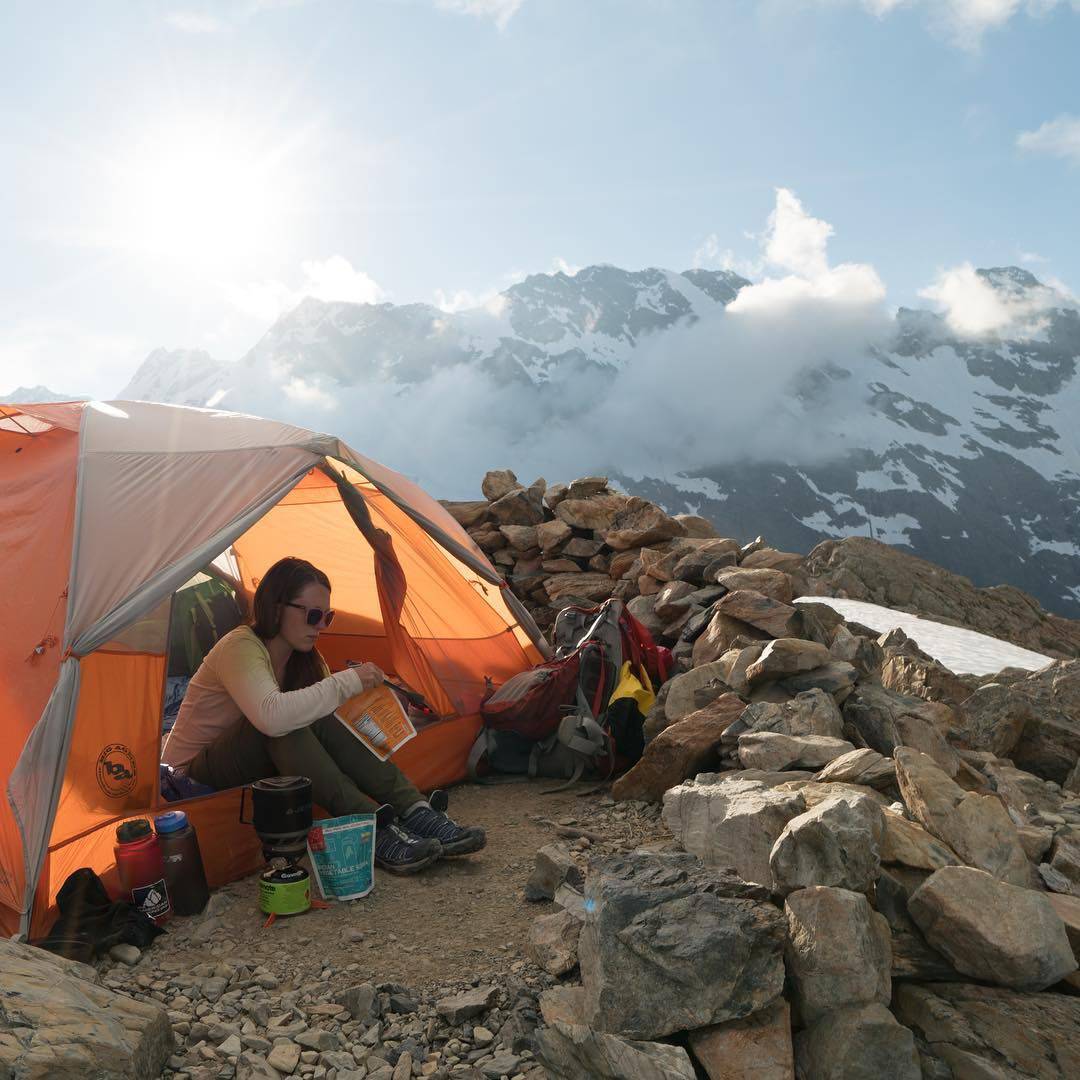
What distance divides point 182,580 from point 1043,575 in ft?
701

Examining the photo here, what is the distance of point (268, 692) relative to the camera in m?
4.46

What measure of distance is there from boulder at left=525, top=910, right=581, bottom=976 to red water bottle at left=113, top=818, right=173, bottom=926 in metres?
1.75

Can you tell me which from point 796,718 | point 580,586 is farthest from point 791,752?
point 580,586

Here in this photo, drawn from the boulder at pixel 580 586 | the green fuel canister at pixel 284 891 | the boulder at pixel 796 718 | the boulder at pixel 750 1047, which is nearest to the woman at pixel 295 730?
the green fuel canister at pixel 284 891

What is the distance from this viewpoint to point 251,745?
464cm

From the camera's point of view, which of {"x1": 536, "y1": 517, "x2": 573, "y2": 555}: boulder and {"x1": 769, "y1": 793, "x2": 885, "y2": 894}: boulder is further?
{"x1": 536, "y1": 517, "x2": 573, "y2": 555}: boulder

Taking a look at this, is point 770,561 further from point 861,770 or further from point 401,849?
point 401,849

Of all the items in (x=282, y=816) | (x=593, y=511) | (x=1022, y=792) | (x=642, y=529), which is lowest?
(x=282, y=816)

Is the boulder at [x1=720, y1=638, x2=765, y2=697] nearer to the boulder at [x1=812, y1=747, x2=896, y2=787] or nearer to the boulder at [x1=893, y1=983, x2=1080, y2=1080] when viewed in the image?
the boulder at [x1=812, y1=747, x2=896, y2=787]

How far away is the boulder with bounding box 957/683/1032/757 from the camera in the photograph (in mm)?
5984

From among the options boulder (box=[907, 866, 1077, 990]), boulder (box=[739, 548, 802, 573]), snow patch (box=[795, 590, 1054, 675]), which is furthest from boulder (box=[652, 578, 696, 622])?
boulder (box=[907, 866, 1077, 990])

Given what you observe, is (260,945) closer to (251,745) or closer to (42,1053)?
(251,745)

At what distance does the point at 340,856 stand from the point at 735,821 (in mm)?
1950

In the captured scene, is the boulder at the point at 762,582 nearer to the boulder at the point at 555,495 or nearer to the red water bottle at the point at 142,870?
the boulder at the point at 555,495
